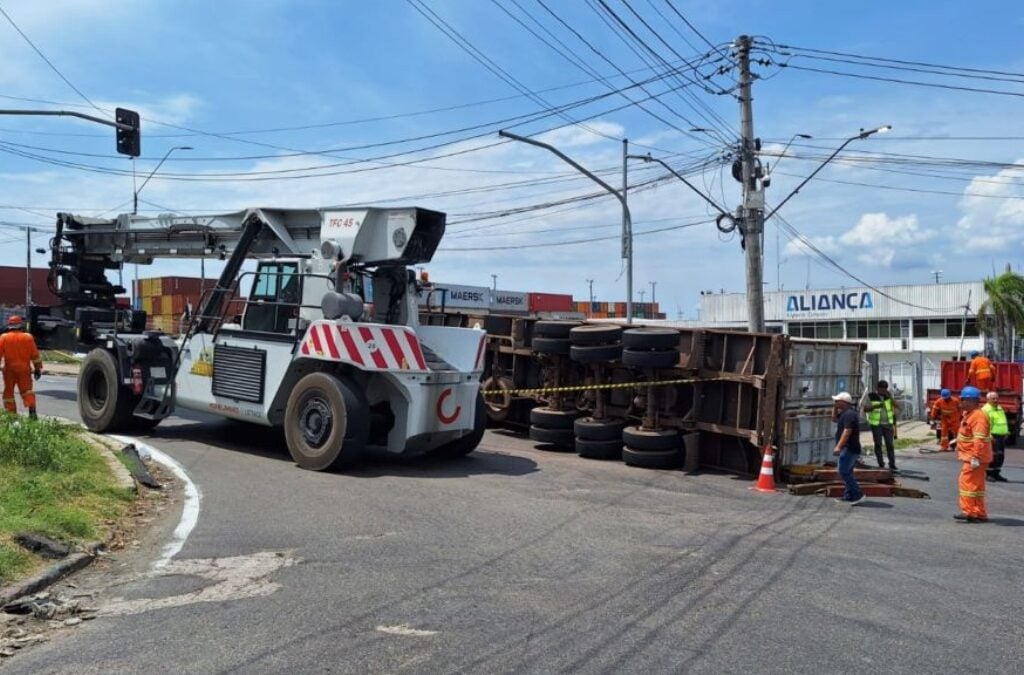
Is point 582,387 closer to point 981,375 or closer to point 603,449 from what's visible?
point 603,449

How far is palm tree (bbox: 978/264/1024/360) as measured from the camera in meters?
33.1

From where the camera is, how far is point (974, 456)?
9.43 metres

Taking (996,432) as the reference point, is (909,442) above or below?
below

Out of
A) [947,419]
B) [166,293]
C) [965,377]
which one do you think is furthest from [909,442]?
[166,293]

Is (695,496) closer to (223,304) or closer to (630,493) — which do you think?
(630,493)

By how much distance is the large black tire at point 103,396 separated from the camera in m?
12.8

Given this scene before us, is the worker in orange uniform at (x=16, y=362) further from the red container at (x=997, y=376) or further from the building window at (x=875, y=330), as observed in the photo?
the building window at (x=875, y=330)

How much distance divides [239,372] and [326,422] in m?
1.95

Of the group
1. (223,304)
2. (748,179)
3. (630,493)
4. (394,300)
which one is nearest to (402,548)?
(630,493)

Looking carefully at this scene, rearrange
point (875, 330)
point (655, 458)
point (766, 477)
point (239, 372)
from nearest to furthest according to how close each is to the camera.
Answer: point (766, 477) → point (239, 372) → point (655, 458) → point (875, 330)

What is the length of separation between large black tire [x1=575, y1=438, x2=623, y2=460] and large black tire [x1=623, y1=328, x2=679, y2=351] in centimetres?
149

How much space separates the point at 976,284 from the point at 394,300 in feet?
142

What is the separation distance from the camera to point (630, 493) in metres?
10.0

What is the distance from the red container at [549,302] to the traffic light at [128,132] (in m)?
42.1
